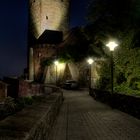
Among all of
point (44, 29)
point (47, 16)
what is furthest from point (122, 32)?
point (47, 16)

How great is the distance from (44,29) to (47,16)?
3128 mm

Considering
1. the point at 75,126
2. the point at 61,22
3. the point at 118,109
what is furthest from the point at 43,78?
the point at 75,126

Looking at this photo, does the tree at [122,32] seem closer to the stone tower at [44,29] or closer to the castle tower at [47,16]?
the stone tower at [44,29]

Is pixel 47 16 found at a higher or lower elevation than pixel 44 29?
higher

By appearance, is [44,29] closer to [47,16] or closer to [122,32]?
[47,16]

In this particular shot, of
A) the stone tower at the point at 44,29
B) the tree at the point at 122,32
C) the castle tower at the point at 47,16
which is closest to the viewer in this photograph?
the tree at the point at 122,32

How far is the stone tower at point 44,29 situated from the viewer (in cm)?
6550

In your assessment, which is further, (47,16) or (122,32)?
(47,16)

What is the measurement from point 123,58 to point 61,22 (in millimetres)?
48777

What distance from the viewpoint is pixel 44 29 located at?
68.9 m

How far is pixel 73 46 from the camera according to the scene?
57.6 meters


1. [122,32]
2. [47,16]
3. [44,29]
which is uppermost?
[47,16]

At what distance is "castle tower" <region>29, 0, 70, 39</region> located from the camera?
→ 6869 centimetres

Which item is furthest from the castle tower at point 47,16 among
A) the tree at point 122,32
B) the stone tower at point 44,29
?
the tree at point 122,32
